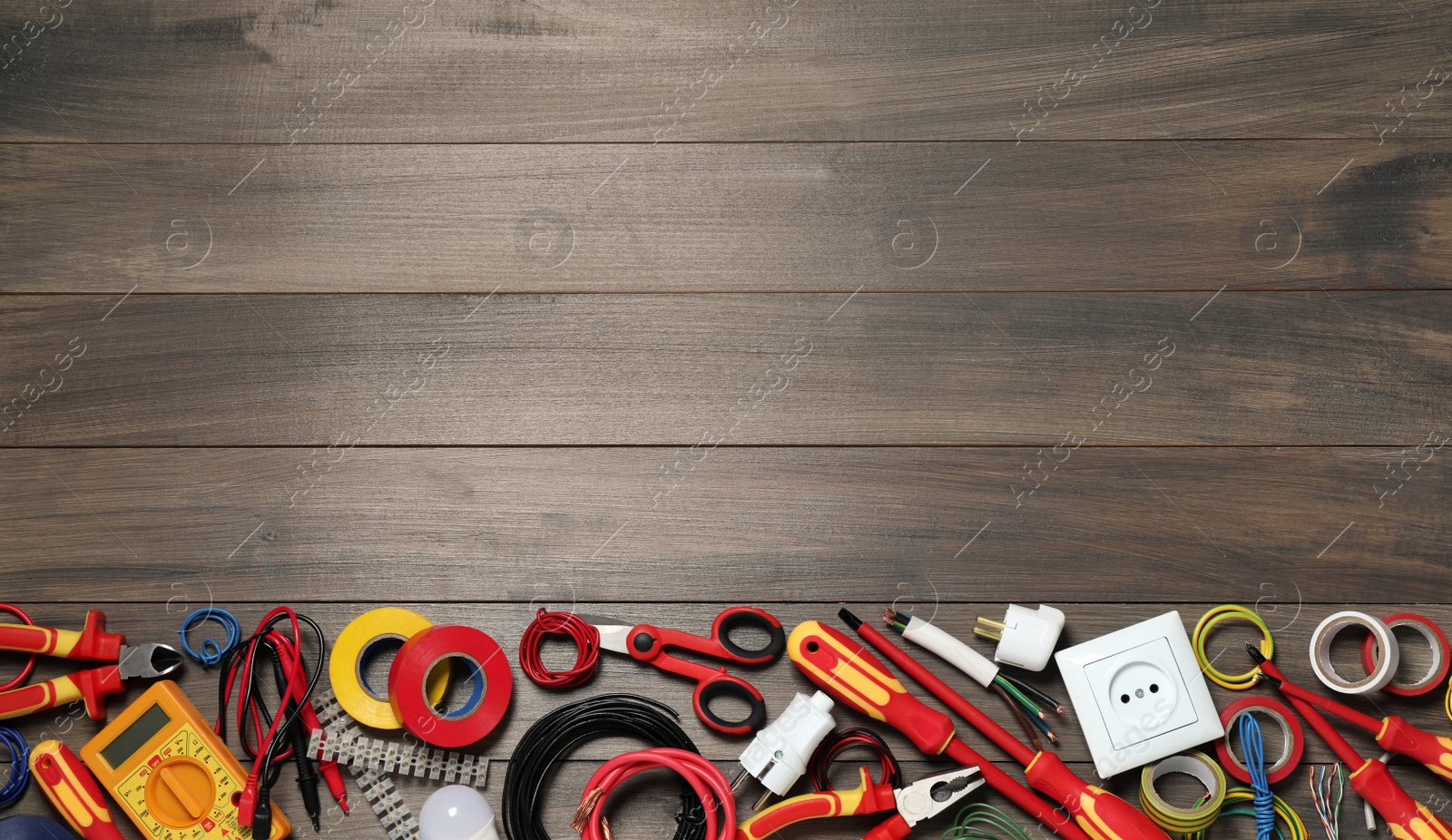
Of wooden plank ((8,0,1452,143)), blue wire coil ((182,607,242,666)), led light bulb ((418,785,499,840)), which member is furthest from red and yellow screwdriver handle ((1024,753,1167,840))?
blue wire coil ((182,607,242,666))

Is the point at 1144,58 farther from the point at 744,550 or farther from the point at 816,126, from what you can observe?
the point at 744,550

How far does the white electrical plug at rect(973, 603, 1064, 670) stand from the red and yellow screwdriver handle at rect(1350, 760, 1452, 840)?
41 centimetres

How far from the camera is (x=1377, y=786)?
117 cm

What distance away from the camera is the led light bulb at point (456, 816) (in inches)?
44.4

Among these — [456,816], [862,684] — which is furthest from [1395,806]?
[456,816]

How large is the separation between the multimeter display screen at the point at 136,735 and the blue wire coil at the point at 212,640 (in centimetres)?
8

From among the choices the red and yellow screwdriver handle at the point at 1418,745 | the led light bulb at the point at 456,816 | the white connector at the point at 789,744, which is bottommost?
the red and yellow screwdriver handle at the point at 1418,745

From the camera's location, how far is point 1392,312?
1.37 meters

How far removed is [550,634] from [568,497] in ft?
0.64

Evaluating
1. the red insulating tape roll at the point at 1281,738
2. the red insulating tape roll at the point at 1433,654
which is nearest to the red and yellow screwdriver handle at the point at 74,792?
the red insulating tape roll at the point at 1281,738

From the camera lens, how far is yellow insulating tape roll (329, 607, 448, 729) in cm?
121

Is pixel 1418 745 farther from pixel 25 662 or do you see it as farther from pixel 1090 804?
pixel 25 662

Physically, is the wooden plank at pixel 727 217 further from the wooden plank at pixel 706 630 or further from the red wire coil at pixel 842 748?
the red wire coil at pixel 842 748

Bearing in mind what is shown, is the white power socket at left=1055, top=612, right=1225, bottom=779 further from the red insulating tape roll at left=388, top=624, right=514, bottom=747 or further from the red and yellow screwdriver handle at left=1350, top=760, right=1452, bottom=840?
the red insulating tape roll at left=388, top=624, right=514, bottom=747
